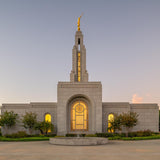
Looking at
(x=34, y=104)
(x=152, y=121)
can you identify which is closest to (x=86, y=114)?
(x=34, y=104)

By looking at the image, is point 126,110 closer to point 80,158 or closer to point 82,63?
point 82,63

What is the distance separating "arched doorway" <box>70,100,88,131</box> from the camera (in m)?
41.5

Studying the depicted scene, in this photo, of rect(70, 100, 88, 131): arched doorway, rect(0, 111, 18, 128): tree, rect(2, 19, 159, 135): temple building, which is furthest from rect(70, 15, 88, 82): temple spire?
rect(0, 111, 18, 128): tree

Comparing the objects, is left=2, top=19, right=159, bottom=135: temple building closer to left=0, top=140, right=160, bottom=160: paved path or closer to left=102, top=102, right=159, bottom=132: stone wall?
left=102, top=102, right=159, bottom=132: stone wall

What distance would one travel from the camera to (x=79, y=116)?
41.7 m

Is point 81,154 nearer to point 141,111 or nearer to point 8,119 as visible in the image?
point 8,119

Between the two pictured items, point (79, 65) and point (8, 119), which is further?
point (79, 65)

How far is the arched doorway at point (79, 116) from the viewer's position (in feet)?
136

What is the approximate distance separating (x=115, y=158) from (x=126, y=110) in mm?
28743

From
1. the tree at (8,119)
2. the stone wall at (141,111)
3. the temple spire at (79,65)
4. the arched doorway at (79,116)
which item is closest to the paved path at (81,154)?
the arched doorway at (79,116)

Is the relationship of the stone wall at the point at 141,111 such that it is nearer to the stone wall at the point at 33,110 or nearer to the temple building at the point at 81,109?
the temple building at the point at 81,109

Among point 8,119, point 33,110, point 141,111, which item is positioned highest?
point 33,110

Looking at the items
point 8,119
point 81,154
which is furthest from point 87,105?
point 81,154

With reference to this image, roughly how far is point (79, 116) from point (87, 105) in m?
2.62
